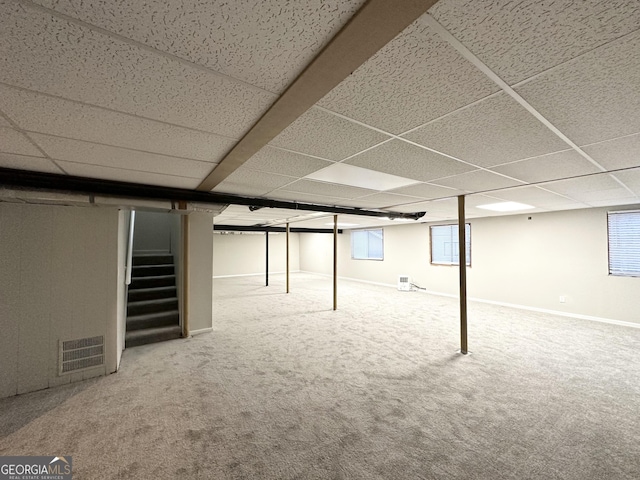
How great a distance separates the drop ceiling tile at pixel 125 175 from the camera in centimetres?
216

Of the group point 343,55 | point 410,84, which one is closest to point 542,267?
point 410,84

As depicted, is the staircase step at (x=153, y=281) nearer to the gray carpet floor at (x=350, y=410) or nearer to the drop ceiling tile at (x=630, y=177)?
the gray carpet floor at (x=350, y=410)

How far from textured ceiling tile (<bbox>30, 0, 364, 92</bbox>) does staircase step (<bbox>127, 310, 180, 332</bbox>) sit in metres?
3.99

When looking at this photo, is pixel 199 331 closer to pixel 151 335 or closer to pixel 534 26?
pixel 151 335

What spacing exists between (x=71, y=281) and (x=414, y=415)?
340cm

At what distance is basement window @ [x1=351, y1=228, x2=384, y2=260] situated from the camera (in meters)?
8.94

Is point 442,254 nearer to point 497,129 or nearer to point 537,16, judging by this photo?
point 497,129

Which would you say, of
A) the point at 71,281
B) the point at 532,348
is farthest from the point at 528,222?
the point at 71,281

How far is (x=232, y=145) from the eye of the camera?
69.5 inches

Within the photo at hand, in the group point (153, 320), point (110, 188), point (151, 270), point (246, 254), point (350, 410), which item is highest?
point (110, 188)

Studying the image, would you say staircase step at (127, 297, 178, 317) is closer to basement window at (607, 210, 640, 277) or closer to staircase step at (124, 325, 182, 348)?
staircase step at (124, 325, 182, 348)

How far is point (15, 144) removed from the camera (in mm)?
1645

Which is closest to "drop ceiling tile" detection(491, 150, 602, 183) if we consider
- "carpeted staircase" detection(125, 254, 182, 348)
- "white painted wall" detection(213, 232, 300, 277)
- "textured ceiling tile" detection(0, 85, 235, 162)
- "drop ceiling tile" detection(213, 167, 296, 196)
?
"drop ceiling tile" detection(213, 167, 296, 196)

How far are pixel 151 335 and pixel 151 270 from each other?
155 cm
